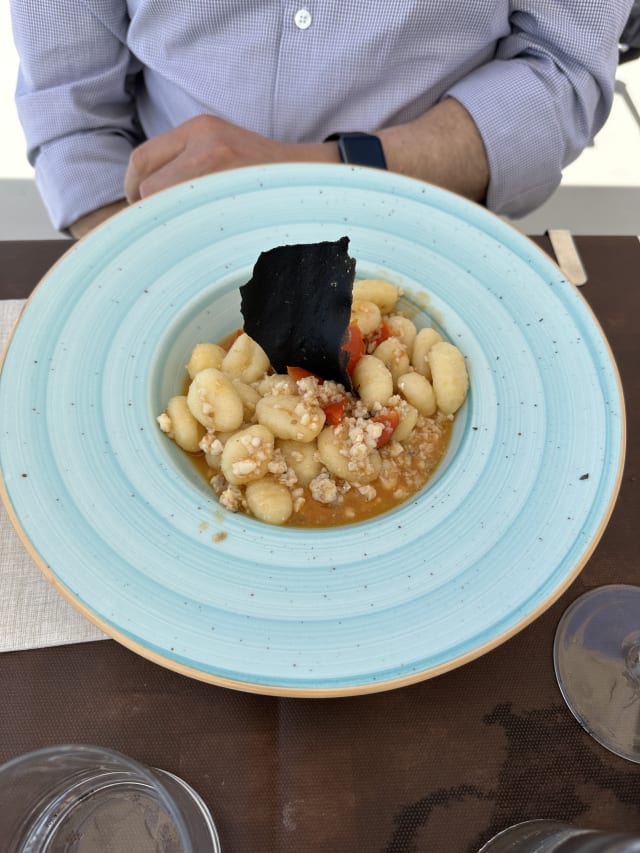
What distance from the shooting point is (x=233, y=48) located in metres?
1.09

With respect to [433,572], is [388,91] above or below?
above

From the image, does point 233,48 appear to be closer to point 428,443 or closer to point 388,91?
point 388,91

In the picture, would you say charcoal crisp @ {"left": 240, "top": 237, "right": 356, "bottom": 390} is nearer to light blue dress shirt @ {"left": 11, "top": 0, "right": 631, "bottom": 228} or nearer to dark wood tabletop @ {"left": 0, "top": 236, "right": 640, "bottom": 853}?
dark wood tabletop @ {"left": 0, "top": 236, "right": 640, "bottom": 853}

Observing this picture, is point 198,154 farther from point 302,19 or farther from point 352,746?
point 352,746

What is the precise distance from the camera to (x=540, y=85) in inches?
44.8

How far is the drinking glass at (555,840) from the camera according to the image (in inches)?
17.6

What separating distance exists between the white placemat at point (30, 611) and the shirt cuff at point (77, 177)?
0.73 metres

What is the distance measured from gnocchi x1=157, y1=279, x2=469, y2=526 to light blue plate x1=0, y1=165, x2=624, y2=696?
37 mm

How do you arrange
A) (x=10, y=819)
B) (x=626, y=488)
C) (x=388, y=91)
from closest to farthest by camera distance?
(x=10, y=819), (x=626, y=488), (x=388, y=91)

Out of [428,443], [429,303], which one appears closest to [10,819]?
[428,443]

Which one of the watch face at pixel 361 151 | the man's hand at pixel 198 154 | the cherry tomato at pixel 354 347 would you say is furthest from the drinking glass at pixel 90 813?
the watch face at pixel 361 151

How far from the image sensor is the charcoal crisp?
2.32 ft

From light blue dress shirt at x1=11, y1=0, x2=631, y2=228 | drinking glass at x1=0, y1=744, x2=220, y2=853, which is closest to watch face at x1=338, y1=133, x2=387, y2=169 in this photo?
light blue dress shirt at x1=11, y1=0, x2=631, y2=228

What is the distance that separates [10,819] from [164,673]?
0.18 m
